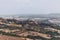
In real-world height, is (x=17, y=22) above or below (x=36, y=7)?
below

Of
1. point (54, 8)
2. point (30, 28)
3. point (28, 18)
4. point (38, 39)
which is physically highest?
point (54, 8)

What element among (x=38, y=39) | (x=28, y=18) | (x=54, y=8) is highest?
(x=54, y=8)

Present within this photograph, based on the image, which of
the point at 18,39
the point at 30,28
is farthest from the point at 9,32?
the point at 30,28

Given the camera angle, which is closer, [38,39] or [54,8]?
[38,39]

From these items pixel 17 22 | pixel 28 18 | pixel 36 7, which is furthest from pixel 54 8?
pixel 17 22

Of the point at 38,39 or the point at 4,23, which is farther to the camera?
the point at 4,23

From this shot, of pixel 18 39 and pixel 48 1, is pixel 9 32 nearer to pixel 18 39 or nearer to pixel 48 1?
pixel 18 39

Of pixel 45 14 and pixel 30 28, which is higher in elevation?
pixel 45 14

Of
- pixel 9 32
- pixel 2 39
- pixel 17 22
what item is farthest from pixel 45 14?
pixel 2 39

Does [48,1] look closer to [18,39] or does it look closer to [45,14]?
[45,14]
